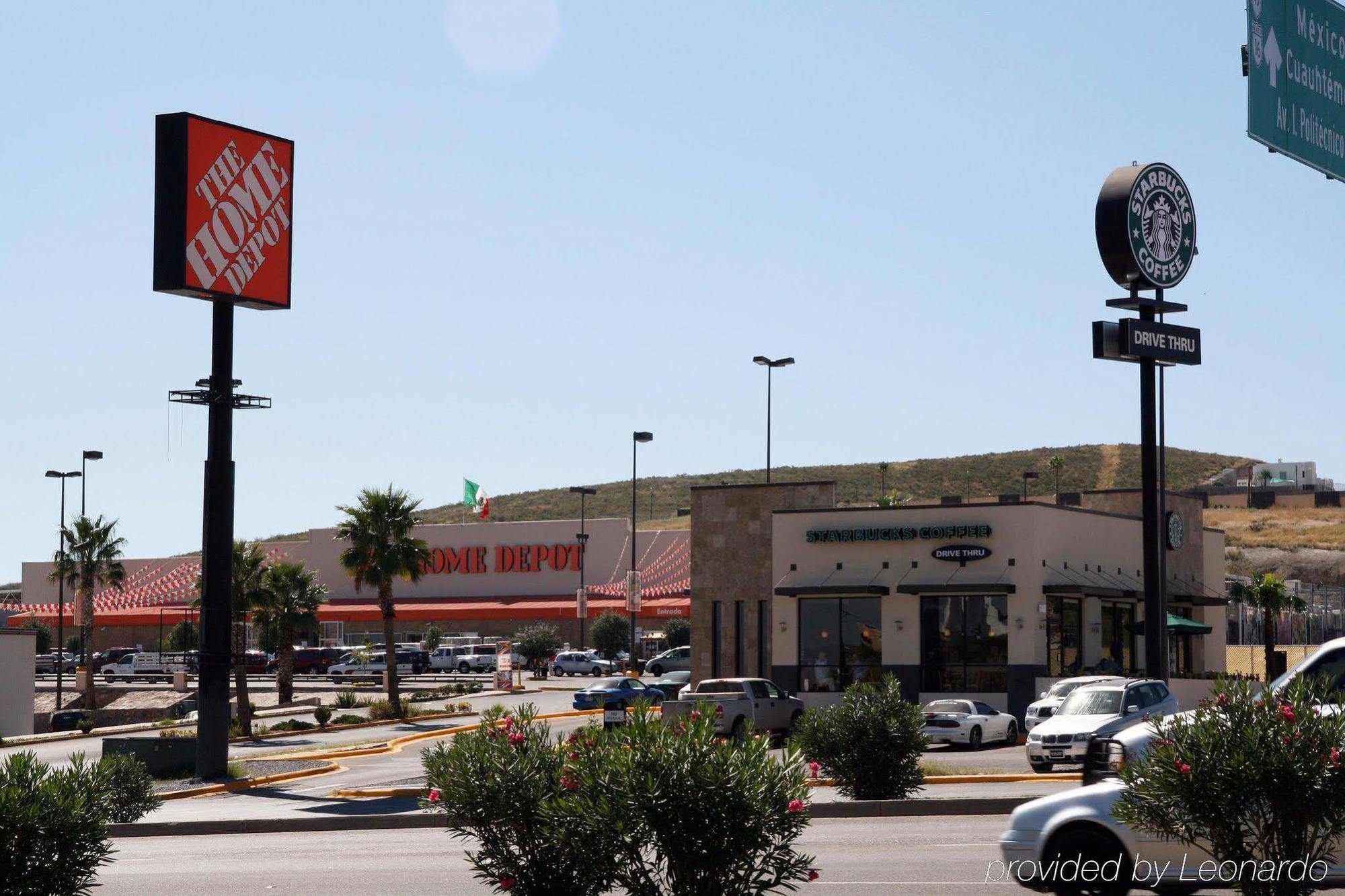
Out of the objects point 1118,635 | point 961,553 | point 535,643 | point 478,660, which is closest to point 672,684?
point 961,553

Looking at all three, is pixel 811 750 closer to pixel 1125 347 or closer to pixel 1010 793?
pixel 1010 793

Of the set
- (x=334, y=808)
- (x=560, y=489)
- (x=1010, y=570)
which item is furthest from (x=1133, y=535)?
(x=560, y=489)

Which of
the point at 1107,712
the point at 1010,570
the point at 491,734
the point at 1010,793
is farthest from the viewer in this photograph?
the point at 1010,570

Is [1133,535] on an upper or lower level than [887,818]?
upper

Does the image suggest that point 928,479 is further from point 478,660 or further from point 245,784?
point 245,784

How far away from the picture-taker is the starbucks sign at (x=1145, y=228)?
2586 centimetres

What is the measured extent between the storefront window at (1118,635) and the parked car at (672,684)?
12.9 metres

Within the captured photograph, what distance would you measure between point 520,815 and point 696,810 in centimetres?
145

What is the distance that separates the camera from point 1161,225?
87.0 ft

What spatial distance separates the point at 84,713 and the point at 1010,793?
44.6 meters

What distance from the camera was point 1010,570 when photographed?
41219 millimetres

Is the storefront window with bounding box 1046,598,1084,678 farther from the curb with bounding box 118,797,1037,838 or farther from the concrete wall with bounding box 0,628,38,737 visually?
the concrete wall with bounding box 0,628,38,737

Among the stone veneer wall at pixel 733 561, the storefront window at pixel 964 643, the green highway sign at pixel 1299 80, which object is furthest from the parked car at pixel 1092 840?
the stone veneer wall at pixel 733 561

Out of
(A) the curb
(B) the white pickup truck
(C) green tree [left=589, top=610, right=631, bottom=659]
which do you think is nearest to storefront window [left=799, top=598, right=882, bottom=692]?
(B) the white pickup truck
